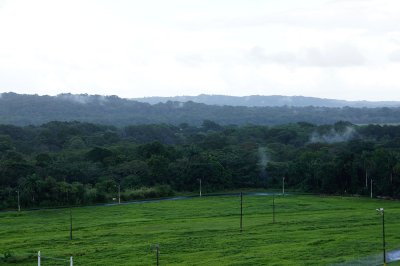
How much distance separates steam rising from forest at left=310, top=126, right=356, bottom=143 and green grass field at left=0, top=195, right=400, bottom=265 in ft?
264

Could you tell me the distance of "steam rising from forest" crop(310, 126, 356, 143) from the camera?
17525cm

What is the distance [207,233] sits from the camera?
64.1 metres

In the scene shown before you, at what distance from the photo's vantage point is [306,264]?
46219mm

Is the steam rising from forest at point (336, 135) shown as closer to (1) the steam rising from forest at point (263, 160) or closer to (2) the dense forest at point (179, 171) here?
(2) the dense forest at point (179, 171)

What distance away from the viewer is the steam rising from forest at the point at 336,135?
17525cm

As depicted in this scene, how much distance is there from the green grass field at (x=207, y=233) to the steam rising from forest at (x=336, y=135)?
3170 inches

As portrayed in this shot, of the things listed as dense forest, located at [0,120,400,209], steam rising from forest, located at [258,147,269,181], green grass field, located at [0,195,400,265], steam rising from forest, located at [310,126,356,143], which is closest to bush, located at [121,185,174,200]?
dense forest, located at [0,120,400,209]

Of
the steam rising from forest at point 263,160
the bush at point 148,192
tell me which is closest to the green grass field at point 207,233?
the bush at point 148,192

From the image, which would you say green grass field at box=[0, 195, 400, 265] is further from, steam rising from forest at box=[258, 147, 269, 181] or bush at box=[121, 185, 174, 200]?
steam rising from forest at box=[258, 147, 269, 181]

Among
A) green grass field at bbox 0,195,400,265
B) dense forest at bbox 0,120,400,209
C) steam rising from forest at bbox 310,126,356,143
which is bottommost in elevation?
green grass field at bbox 0,195,400,265

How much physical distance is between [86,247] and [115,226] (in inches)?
596

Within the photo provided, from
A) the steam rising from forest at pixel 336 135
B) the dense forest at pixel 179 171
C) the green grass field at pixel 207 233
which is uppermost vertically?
the steam rising from forest at pixel 336 135

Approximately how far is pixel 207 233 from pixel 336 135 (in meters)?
130

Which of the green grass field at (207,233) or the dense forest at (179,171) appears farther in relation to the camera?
the dense forest at (179,171)
